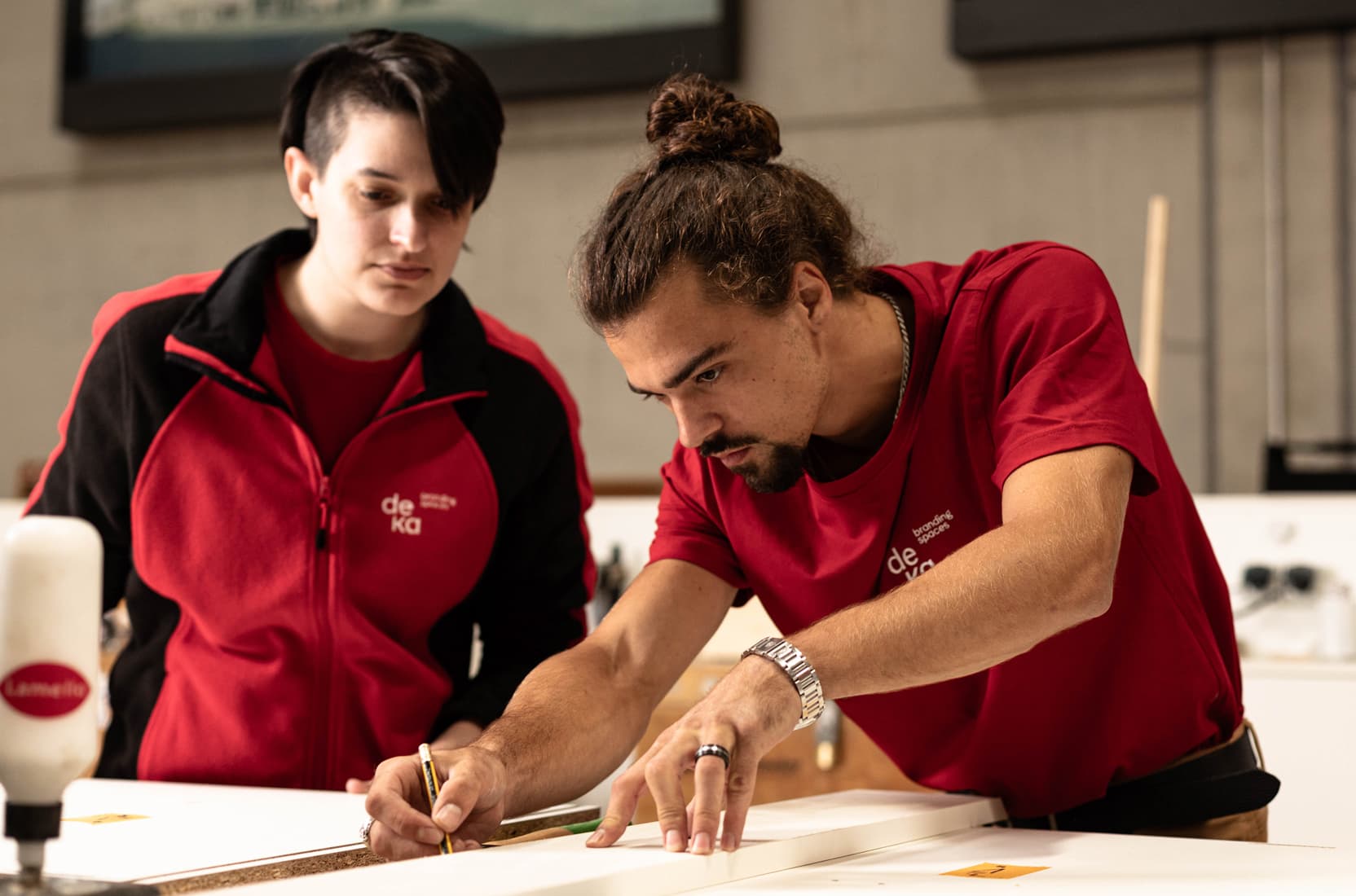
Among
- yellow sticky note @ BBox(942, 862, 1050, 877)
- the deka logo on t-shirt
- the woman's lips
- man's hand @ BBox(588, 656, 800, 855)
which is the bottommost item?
yellow sticky note @ BBox(942, 862, 1050, 877)

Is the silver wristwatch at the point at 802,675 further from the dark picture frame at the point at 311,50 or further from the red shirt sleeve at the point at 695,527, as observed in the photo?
the dark picture frame at the point at 311,50

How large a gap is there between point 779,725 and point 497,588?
2.48ft

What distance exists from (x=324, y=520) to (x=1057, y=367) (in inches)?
34.1

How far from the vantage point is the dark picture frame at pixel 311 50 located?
4.14 m

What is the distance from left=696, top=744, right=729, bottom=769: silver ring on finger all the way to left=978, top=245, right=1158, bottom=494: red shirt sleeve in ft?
1.17

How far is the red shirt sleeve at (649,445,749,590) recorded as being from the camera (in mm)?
1534

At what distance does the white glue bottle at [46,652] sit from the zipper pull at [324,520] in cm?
88

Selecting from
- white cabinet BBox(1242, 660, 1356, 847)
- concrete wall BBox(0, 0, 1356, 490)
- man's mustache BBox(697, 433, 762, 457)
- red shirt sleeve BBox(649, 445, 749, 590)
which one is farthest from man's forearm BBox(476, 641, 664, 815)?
concrete wall BBox(0, 0, 1356, 490)

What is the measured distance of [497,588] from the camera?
6.01 feet

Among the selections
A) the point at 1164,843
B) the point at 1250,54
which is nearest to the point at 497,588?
the point at 1164,843

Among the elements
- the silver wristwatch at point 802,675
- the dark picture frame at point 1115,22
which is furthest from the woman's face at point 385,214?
the dark picture frame at point 1115,22

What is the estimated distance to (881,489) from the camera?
1.40 metres

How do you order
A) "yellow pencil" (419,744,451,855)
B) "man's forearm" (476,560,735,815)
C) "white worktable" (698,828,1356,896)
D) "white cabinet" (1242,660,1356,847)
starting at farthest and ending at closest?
1. "white cabinet" (1242,660,1356,847)
2. "man's forearm" (476,560,735,815)
3. "yellow pencil" (419,744,451,855)
4. "white worktable" (698,828,1356,896)

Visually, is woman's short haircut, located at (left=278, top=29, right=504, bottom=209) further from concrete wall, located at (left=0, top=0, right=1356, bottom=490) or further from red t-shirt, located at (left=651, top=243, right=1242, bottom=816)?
concrete wall, located at (left=0, top=0, right=1356, bottom=490)
